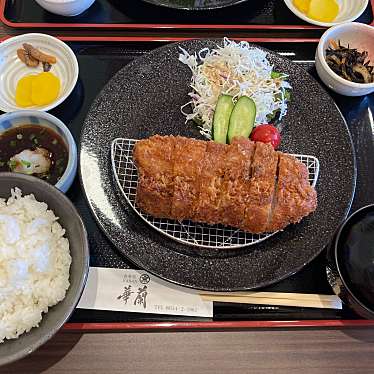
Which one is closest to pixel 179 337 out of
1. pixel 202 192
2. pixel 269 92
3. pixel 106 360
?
pixel 106 360

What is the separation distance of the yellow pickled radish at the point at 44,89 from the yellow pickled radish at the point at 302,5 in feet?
5.57

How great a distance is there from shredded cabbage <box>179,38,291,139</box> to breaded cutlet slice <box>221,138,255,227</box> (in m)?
0.44

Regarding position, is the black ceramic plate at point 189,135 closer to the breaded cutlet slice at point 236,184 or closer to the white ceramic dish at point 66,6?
the breaded cutlet slice at point 236,184

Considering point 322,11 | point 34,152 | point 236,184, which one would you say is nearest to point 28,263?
point 34,152

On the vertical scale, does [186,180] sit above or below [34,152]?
above

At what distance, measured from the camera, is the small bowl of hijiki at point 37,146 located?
240cm

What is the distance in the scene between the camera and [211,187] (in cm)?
219

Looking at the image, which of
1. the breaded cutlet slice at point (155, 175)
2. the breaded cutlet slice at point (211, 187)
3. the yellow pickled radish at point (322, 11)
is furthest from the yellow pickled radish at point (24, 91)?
the yellow pickled radish at point (322, 11)

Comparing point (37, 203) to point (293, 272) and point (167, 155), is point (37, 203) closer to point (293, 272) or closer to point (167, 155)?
point (167, 155)

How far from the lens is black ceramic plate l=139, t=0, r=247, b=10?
Answer: 291 centimetres

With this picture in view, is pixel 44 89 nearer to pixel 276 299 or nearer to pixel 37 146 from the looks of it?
pixel 37 146

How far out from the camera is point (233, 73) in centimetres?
275

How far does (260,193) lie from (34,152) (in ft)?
4.09

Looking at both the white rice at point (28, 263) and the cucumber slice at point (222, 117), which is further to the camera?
the cucumber slice at point (222, 117)
